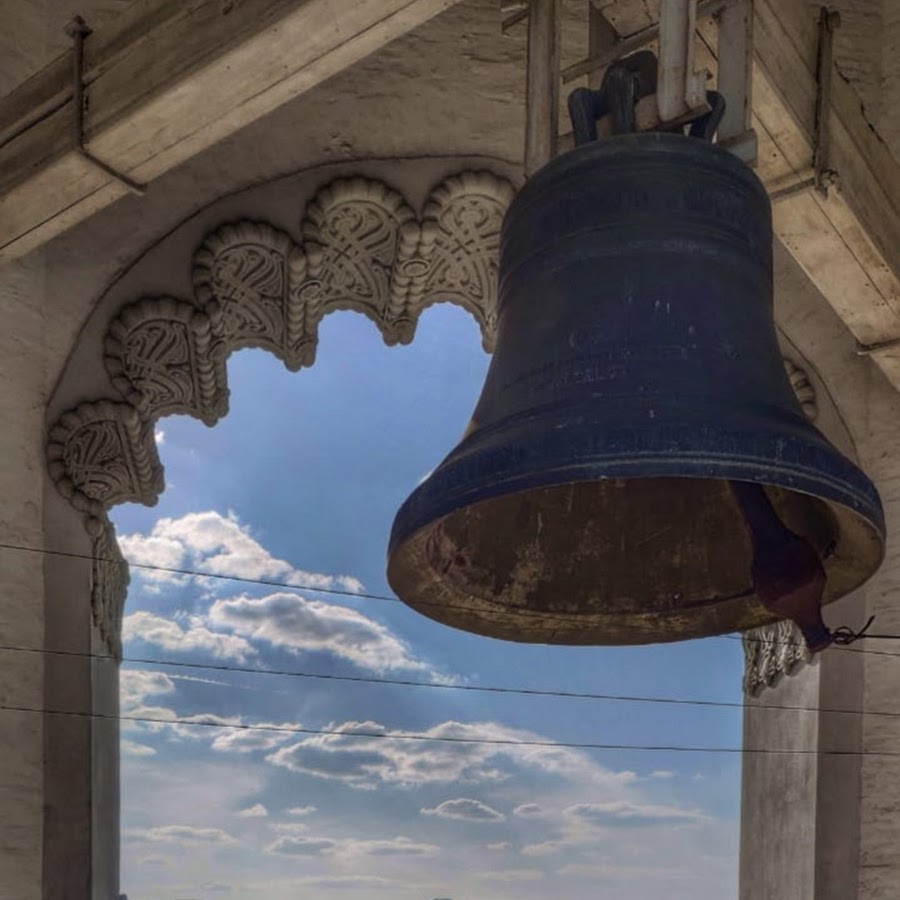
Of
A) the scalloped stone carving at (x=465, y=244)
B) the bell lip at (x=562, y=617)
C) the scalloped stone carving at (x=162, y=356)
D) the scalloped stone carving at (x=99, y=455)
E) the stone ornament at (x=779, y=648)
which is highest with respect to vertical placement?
the scalloped stone carving at (x=465, y=244)

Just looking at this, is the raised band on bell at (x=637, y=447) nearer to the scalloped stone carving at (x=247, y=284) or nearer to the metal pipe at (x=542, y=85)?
the metal pipe at (x=542, y=85)

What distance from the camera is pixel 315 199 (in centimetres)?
358

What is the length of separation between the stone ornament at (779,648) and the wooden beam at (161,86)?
1370 mm

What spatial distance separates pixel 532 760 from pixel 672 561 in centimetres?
668

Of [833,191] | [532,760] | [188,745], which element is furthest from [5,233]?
[532,760]

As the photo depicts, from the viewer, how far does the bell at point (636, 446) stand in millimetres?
1874

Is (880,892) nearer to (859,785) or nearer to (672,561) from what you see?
(859,785)

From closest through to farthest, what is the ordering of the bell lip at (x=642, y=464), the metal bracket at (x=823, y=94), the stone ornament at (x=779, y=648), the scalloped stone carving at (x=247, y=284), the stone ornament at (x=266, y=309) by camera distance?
the bell lip at (x=642, y=464)
the metal bracket at (x=823, y=94)
the stone ornament at (x=266, y=309)
the scalloped stone carving at (x=247, y=284)
the stone ornament at (x=779, y=648)

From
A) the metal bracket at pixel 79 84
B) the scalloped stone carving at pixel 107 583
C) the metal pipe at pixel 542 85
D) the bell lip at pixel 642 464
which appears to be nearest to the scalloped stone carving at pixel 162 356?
the scalloped stone carving at pixel 107 583

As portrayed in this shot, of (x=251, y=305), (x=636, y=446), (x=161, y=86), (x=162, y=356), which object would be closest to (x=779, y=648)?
(x=251, y=305)

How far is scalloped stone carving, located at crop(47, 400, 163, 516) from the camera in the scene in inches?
130

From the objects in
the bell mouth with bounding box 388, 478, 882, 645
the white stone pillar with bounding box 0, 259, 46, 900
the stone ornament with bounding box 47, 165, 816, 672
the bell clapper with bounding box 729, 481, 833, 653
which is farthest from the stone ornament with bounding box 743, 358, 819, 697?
the white stone pillar with bounding box 0, 259, 46, 900

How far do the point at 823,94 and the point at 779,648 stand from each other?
1.45 m

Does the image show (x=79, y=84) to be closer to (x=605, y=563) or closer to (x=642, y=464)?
(x=605, y=563)
